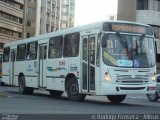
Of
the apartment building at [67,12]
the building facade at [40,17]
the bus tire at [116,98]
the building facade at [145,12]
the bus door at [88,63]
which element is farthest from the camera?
the apartment building at [67,12]

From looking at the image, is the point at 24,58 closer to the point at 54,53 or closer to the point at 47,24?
the point at 54,53

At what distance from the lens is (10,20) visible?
93812 millimetres

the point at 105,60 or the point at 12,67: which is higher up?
the point at 105,60

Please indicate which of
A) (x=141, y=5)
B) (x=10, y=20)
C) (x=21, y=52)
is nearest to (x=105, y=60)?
(x=21, y=52)

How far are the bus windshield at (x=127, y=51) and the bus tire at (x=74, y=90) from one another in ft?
7.66

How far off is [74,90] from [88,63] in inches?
62.2

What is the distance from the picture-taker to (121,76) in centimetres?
1689

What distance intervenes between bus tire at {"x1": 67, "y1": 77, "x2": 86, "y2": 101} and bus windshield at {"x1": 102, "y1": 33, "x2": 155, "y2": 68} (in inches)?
92.0

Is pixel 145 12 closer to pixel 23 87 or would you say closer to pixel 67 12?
pixel 23 87

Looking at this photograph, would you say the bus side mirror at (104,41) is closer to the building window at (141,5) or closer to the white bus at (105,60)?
the white bus at (105,60)

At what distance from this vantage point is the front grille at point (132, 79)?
16891 mm

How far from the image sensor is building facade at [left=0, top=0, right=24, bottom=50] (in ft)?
295

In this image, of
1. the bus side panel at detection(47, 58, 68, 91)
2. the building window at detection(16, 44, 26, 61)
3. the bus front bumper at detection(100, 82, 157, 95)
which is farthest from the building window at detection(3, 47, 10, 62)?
the bus front bumper at detection(100, 82, 157, 95)

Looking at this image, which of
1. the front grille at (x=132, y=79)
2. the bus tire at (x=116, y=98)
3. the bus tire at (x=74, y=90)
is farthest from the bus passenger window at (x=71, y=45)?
A: the front grille at (x=132, y=79)
